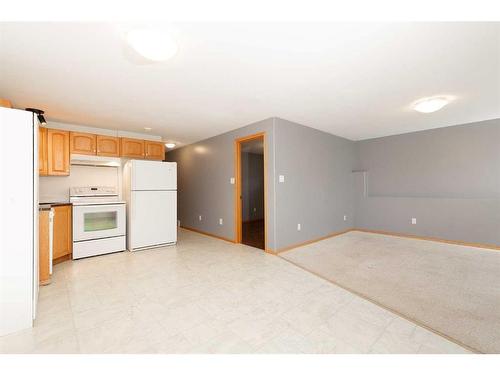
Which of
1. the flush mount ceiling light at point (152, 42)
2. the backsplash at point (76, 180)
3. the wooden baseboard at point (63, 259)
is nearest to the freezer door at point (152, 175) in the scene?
the backsplash at point (76, 180)

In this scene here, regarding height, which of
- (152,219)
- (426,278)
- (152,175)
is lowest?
(426,278)

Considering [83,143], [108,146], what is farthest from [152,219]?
[83,143]

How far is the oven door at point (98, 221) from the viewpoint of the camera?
10.7 ft

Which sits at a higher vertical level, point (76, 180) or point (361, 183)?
point (76, 180)

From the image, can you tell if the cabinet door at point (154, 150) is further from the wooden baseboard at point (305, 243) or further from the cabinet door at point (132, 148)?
the wooden baseboard at point (305, 243)

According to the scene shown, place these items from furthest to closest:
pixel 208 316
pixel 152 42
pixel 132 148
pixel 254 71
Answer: pixel 132 148, pixel 254 71, pixel 208 316, pixel 152 42

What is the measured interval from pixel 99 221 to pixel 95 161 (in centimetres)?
124

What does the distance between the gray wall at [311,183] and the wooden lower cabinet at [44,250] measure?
302cm

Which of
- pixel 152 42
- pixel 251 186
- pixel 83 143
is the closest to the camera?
pixel 152 42

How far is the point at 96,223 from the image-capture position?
344cm

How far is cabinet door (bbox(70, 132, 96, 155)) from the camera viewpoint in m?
3.65

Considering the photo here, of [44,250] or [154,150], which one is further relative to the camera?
[154,150]

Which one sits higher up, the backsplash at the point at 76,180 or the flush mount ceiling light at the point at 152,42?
the flush mount ceiling light at the point at 152,42

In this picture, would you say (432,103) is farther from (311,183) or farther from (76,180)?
(76,180)
